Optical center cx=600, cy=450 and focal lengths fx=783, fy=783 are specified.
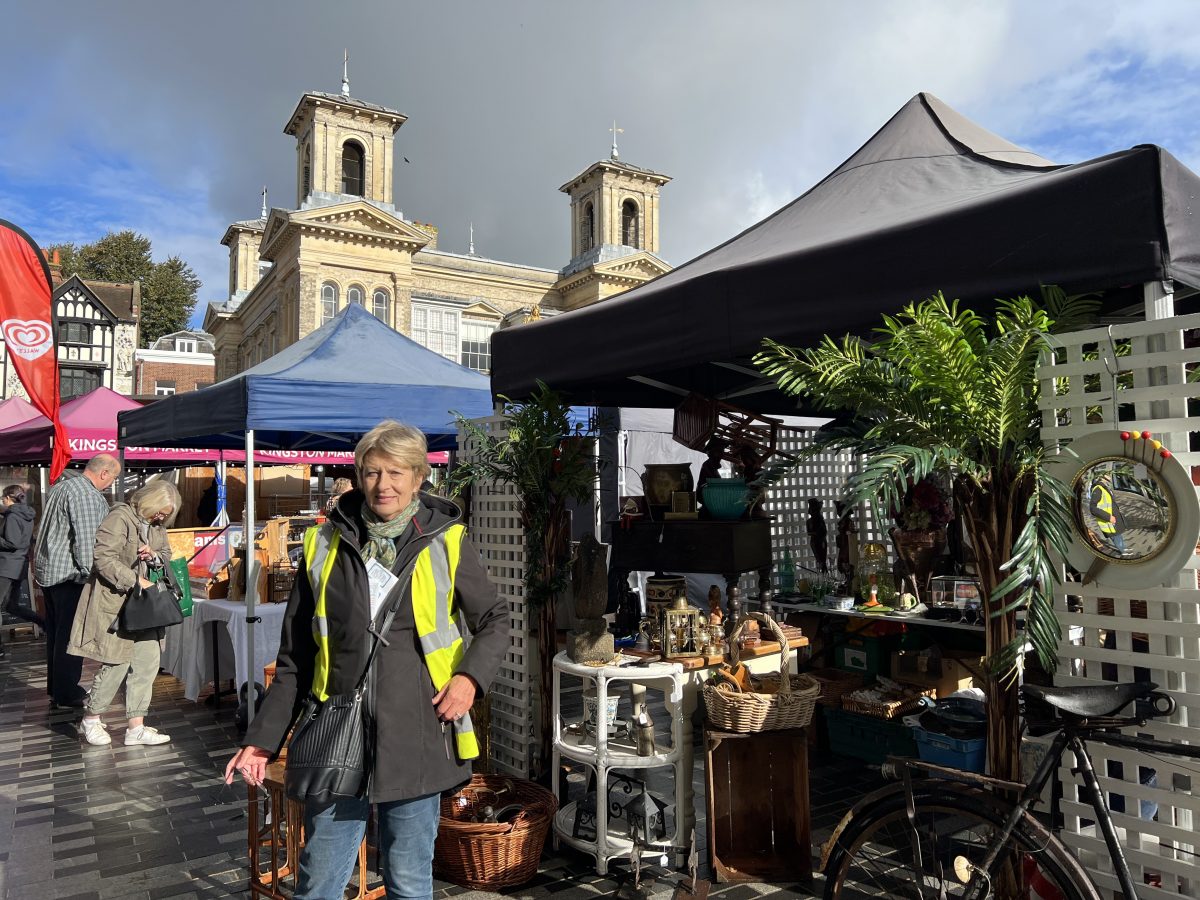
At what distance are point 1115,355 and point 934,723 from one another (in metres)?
2.63

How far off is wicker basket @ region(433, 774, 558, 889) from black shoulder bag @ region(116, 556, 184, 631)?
3.08 metres

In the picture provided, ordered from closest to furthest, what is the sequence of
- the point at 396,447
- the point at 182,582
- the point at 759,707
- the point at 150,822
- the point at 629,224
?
the point at 396,447 < the point at 759,707 < the point at 150,822 < the point at 182,582 < the point at 629,224

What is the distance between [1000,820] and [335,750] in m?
1.88

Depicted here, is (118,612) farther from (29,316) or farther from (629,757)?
(629,757)

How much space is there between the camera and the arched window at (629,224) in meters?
33.7

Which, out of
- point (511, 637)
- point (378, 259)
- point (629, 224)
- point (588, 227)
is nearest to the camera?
point (511, 637)

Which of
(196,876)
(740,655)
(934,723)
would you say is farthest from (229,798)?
(934,723)

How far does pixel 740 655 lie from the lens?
3609mm

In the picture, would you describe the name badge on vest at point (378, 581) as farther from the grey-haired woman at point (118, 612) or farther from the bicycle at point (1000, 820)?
the grey-haired woman at point (118, 612)

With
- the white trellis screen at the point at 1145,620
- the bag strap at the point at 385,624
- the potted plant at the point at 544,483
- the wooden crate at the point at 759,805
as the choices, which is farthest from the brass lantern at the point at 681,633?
the bag strap at the point at 385,624

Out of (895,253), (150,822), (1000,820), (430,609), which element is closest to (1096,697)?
(1000,820)

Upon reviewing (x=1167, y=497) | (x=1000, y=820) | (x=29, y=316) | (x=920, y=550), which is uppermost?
(x=29, y=316)

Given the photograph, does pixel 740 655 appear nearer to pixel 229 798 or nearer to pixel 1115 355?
pixel 1115 355

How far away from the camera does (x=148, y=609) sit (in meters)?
5.40
